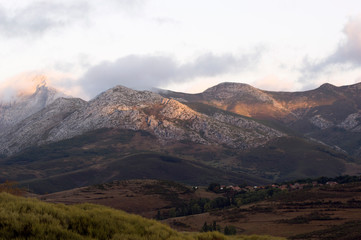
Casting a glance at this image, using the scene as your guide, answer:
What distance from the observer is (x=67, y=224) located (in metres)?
21.1

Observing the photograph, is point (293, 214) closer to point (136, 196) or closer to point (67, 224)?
point (136, 196)

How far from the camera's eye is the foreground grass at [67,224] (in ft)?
61.3

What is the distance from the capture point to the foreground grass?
18672 millimetres

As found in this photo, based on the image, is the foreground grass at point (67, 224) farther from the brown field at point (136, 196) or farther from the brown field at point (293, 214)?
the brown field at point (136, 196)

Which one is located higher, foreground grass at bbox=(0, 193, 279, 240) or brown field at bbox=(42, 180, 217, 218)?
foreground grass at bbox=(0, 193, 279, 240)

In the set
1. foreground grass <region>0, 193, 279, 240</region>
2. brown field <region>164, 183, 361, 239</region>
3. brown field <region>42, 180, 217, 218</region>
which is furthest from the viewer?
brown field <region>42, 180, 217, 218</region>

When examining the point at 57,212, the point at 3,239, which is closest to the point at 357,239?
the point at 57,212

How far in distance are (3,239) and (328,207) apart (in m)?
111

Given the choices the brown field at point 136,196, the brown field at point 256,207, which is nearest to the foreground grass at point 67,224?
the brown field at point 256,207

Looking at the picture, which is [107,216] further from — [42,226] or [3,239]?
[3,239]

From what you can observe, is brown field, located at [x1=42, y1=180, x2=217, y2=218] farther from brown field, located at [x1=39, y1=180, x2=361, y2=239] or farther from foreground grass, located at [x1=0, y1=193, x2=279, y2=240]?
foreground grass, located at [x1=0, y1=193, x2=279, y2=240]

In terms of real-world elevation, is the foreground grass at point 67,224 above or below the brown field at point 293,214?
above

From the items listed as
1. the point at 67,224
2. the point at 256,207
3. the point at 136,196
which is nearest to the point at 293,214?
the point at 256,207

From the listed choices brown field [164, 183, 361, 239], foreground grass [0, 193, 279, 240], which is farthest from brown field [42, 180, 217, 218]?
foreground grass [0, 193, 279, 240]
